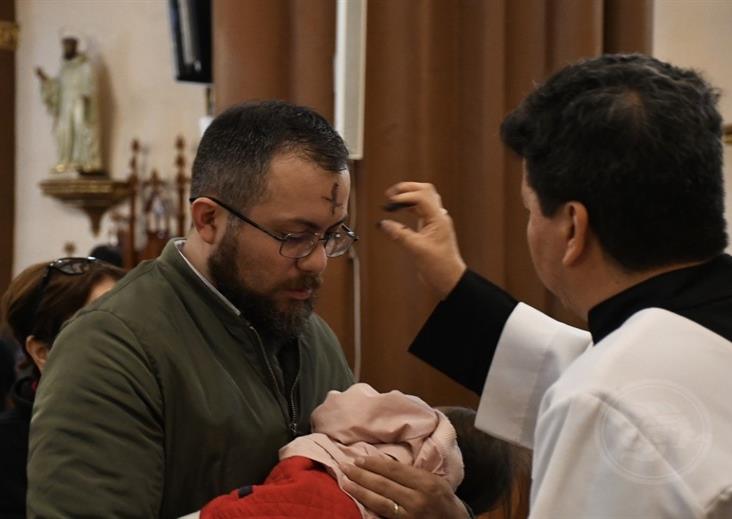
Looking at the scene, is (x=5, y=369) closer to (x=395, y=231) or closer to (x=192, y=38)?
(x=192, y=38)

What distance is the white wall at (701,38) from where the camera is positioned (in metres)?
4.03

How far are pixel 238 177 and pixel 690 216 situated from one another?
90cm

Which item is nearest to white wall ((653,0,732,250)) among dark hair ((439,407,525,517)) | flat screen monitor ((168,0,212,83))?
flat screen monitor ((168,0,212,83))

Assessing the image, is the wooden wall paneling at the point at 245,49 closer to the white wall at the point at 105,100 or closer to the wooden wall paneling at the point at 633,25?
the wooden wall paneling at the point at 633,25

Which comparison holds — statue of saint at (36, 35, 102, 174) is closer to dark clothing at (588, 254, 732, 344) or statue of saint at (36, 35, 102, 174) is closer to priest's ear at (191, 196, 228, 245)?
priest's ear at (191, 196, 228, 245)

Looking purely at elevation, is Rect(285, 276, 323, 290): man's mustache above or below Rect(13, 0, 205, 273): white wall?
below

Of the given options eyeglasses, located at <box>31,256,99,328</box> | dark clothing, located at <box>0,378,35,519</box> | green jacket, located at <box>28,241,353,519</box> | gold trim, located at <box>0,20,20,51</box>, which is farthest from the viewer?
gold trim, located at <box>0,20,20,51</box>

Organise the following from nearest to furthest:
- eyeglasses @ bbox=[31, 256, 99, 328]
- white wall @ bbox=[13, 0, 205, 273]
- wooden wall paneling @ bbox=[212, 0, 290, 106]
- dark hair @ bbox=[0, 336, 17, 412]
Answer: eyeglasses @ bbox=[31, 256, 99, 328] < wooden wall paneling @ bbox=[212, 0, 290, 106] < dark hair @ bbox=[0, 336, 17, 412] < white wall @ bbox=[13, 0, 205, 273]

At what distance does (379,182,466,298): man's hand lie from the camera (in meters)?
2.03

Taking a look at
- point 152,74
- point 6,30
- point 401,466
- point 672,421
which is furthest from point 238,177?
point 6,30

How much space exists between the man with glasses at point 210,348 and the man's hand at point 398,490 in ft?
0.56

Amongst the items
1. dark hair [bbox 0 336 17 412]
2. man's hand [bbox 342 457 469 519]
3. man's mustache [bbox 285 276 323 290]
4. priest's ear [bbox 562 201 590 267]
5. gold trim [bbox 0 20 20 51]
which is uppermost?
gold trim [bbox 0 20 20 51]

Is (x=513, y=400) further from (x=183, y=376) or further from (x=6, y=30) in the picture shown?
(x=6, y=30)

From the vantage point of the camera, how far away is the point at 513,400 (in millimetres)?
2150
